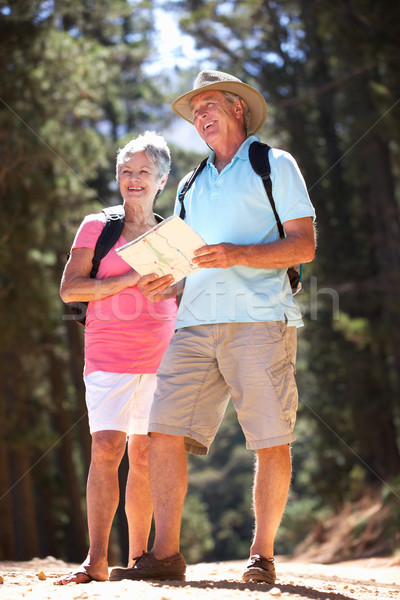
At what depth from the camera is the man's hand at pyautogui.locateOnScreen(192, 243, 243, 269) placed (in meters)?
3.48

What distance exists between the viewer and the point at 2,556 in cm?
1235

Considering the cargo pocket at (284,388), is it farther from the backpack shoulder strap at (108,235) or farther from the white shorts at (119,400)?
the backpack shoulder strap at (108,235)


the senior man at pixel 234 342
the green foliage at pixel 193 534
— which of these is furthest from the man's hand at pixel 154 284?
the green foliage at pixel 193 534

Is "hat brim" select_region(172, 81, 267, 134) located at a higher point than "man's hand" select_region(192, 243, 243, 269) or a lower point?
higher

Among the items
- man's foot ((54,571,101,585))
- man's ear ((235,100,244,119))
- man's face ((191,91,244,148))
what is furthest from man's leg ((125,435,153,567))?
man's ear ((235,100,244,119))

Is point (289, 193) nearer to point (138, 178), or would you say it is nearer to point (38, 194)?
point (138, 178)

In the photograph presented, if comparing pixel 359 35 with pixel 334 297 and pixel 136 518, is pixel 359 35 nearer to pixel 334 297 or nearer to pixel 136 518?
pixel 334 297

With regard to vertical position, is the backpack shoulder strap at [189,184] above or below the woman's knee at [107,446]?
above

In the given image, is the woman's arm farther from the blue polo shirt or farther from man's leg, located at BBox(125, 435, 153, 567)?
man's leg, located at BBox(125, 435, 153, 567)

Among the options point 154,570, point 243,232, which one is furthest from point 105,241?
point 154,570

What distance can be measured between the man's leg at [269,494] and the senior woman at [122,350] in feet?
2.76

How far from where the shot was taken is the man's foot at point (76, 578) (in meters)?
3.50

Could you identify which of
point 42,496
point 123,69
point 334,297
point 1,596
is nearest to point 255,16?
point 123,69

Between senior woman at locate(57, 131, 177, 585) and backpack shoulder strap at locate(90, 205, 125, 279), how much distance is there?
0.10 ft
